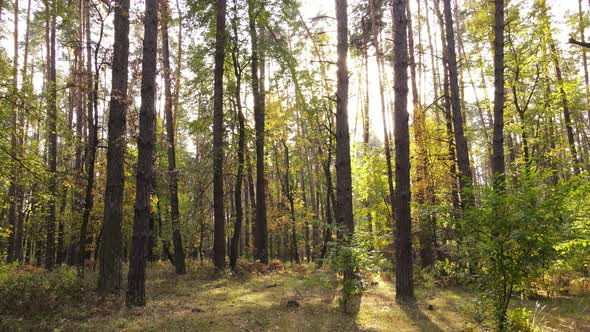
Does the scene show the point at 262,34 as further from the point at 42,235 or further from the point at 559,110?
the point at 42,235

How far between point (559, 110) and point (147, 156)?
17.6 m

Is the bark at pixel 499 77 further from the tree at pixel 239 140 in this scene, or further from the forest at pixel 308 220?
the tree at pixel 239 140

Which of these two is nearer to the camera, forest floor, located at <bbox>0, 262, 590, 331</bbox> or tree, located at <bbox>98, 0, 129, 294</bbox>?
forest floor, located at <bbox>0, 262, 590, 331</bbox>

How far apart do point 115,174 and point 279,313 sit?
5.33m

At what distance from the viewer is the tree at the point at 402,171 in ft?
29.5

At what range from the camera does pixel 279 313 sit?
25.4 feet

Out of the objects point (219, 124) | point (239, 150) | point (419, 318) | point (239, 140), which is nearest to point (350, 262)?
point (419, 318)

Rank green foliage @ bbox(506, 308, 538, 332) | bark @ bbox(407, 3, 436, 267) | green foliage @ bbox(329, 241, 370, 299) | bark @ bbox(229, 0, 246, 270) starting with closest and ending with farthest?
green foliage @ bbox(506, 308, 538, 332), green foliage @ bbox(329, 241, 370, 299), bark @ bbox(229, 0, 246, 270), bark @ bbox(407, 3, 436, 267)

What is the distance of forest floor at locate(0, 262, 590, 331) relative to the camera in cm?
650

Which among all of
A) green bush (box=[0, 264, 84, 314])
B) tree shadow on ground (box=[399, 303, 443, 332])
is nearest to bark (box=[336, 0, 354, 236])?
tree shadow on ground (box=[399, 303, 443, 332])

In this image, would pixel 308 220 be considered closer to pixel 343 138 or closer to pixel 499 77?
pixel 343 138

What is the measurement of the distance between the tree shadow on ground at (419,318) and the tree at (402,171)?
1.77 ft

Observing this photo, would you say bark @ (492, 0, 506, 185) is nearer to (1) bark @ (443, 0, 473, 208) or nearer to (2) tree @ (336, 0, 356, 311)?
(1) bark @ (443, 0, 473, 208)

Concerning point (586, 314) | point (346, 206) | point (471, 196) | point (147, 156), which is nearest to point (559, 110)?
point (586, 314)
